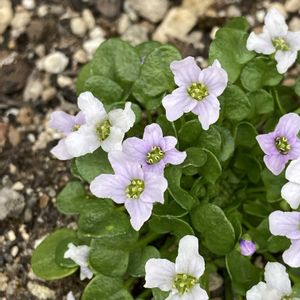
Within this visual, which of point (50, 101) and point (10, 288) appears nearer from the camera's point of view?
point (10, 288)

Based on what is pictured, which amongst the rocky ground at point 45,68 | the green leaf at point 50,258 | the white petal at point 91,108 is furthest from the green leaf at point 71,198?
the white petal at point 91,108

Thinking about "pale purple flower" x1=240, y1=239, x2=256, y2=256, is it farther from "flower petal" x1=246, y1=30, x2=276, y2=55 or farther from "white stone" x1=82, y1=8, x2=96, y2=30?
"white stone" x1=82, y1=8, x2=96, y2=30

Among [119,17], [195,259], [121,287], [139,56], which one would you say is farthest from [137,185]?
[119,17]

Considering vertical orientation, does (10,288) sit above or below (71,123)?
below

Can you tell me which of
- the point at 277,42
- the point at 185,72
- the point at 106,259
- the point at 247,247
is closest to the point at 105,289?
the point at 106,259

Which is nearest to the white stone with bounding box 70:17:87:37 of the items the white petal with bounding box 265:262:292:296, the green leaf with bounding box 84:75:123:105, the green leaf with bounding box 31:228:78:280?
the green leaf with bounding box 84:75:123:105

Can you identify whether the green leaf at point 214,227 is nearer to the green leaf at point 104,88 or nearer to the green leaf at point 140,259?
the green leaf at point 140,259

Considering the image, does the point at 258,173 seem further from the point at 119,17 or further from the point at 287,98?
the point at 119,17
